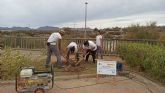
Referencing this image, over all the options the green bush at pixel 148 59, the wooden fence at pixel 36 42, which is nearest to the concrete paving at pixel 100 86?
the green bush at pixel 148 59

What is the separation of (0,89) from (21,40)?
14.1 m

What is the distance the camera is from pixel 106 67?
9141 mm

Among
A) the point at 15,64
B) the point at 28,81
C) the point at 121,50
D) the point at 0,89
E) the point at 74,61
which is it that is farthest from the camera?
the point at 121,50

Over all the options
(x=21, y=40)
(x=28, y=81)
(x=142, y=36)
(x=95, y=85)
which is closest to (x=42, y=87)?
(x=28, y=81)

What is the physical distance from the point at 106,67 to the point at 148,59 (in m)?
1.52

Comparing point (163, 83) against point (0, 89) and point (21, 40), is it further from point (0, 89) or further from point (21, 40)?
point (21, 40)

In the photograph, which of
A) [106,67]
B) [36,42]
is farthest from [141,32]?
[106,67]

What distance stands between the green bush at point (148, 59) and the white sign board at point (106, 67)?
1.26m

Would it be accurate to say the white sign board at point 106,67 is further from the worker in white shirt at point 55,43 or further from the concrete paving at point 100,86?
the worker in white shirt at point 55,43

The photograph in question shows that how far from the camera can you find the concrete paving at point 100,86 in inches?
320

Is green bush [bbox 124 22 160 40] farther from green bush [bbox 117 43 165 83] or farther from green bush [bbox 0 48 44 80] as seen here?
green bush [bbox 0 48 44 80]

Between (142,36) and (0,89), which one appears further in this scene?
(142,36)

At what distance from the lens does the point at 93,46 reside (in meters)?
13.5

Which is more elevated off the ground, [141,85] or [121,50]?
[121,50]
